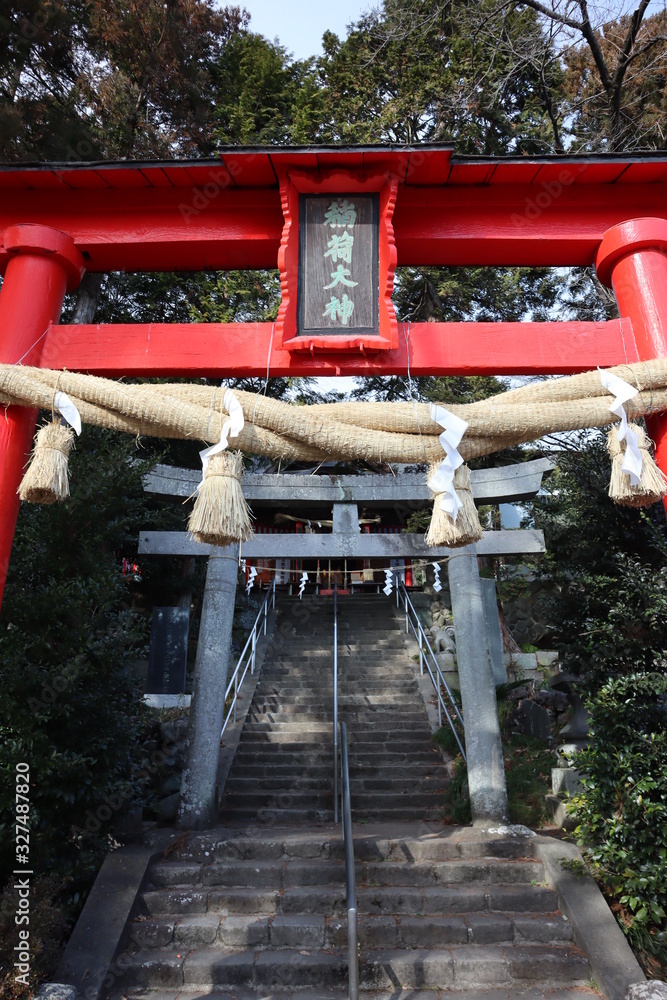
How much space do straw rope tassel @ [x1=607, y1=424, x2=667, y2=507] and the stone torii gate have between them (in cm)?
453

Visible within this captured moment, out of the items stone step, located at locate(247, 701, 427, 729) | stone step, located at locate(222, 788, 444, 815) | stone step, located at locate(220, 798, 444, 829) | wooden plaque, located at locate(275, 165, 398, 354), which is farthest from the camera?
stone step, located at locate(247, 701, 427, 729)

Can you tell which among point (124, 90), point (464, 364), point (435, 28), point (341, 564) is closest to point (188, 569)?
point (341, 564)

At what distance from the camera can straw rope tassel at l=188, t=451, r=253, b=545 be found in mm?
2529

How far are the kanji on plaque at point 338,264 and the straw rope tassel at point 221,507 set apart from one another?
1.06 m

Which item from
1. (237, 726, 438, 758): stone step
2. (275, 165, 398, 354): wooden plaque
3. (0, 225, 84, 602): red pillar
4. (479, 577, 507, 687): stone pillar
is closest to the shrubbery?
(0, 225, 84, 602): red pillar

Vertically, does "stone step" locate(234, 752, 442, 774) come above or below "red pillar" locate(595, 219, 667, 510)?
below

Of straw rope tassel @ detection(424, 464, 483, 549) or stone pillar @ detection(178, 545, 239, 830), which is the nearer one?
straw rope tassel @ detection(424, 464, 483, 549)

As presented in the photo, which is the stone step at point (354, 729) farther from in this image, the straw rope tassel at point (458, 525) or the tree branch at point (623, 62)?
the tree branch at point (623, 62)

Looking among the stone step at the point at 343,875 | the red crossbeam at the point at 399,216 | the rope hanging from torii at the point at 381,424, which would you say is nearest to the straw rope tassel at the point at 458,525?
the rope hanging from torii at the point at 381,424

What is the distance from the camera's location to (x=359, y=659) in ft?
39.4

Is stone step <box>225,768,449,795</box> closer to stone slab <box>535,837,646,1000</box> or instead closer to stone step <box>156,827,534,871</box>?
stone step <box>156,827,534,871</box>

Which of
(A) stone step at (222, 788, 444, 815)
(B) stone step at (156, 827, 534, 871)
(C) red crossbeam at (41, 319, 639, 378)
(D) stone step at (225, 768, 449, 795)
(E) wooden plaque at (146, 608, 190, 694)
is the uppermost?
(C) red crossbeam at (41, 319, 639, 378)

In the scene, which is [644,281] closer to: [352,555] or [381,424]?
[381,424]

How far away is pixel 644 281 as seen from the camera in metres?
3.48
